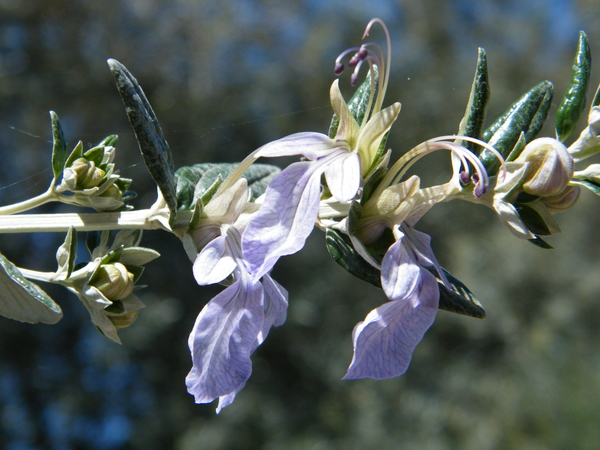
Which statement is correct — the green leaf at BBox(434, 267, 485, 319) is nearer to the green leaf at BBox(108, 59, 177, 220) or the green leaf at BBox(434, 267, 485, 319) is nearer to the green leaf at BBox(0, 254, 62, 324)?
the green leaf at BBox(108, 59, 177, 220)

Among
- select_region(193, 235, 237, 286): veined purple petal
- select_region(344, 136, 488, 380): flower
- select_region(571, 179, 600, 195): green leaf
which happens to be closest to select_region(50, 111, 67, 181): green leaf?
select_region(193, 235, 237, 286): veined purple petal

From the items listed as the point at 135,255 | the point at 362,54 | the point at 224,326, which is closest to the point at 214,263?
the point at 224,326

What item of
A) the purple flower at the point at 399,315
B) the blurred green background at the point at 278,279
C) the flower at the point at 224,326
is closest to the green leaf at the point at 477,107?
the purple flower at the point at 399,315

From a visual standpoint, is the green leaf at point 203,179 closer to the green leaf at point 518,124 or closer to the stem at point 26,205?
the stem at point 26,205

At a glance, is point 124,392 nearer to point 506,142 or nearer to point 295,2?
point 295,2

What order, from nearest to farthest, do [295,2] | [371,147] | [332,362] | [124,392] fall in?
[371,147], [124,392], [332,362], [295,2]

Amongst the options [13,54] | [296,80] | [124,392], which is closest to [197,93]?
Answer: [296,80]
